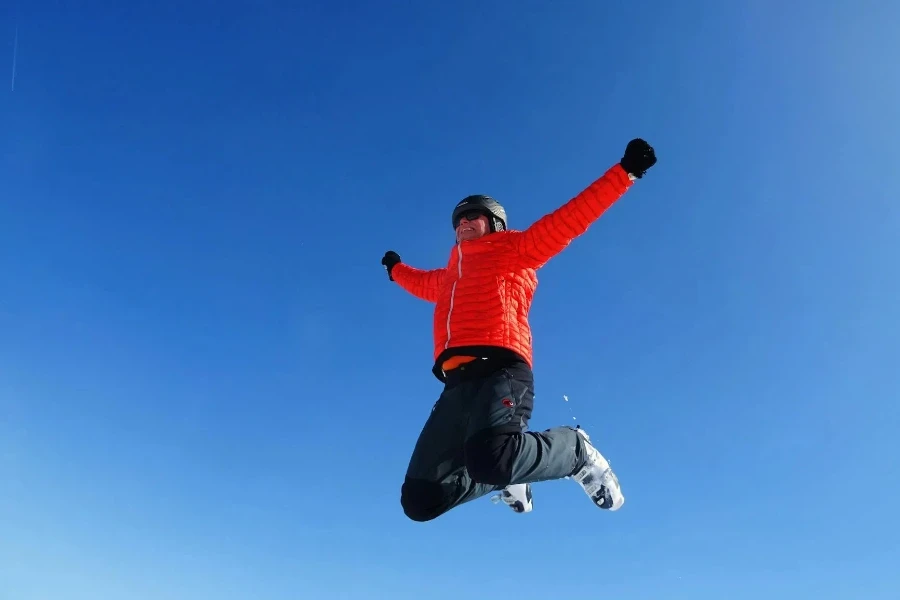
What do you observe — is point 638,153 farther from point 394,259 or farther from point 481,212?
point 394,259

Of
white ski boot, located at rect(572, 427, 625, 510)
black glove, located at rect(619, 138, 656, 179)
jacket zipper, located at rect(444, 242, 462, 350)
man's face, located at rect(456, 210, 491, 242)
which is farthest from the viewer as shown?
man's face, located at rect(456, 210, 491, 242)

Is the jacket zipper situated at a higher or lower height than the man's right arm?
lower

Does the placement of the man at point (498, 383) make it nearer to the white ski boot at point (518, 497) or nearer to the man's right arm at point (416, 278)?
the white ski boot at point (518, 497)

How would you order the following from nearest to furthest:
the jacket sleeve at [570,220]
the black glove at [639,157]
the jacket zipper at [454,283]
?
the black glove at [639,157]
the jacket sleeve at [570,220]
the jacket zipper at [454,283]

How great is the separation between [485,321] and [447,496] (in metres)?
1.16

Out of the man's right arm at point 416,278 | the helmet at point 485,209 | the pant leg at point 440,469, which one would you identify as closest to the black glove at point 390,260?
the man's right arm at point 416,278

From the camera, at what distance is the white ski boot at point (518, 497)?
181 inches

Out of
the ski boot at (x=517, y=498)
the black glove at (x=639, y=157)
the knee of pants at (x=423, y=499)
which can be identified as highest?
the black glove at (x=639, y=157)

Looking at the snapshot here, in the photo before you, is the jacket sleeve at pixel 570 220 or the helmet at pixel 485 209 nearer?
the jacket sleeve at pixel 570 220

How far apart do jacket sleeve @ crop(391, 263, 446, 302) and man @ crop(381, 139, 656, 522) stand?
2.71ft

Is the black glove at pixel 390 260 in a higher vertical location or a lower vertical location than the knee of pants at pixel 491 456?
higher

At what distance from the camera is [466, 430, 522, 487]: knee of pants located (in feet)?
11.4

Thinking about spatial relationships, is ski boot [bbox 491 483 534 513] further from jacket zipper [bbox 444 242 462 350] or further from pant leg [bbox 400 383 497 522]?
jacket zipper [bbox 444 242 462 350]

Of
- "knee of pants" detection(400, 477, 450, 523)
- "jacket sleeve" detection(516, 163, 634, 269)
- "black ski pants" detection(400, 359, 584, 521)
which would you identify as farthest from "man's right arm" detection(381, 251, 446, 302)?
"knee of pants" detection(400, 477, 450, 523)
